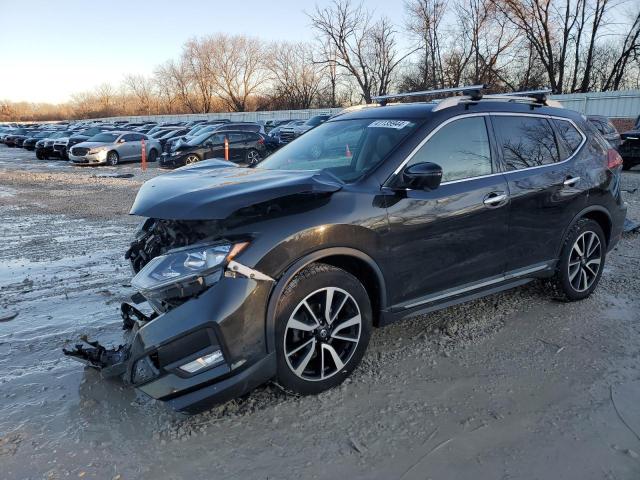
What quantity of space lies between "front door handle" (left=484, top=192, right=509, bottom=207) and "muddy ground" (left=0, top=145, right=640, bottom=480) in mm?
1025

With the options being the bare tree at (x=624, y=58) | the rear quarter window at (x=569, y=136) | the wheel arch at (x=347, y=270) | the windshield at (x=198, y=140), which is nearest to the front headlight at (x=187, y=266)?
the wheel arch at (x=347, y=270)

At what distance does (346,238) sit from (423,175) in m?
0.63

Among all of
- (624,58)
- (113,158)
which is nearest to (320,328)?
(113,158)

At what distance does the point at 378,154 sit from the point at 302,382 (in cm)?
163

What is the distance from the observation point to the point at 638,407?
2.96 m

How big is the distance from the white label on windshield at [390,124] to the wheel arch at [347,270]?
1098 millimetres

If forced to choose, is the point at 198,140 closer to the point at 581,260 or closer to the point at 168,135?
the point at 168,135

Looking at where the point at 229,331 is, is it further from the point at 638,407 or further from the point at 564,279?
the point at 564,279

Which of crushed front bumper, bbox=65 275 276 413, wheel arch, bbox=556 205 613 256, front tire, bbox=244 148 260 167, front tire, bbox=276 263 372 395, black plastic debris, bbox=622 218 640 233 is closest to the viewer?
crushed front bumper, bbox=65 275 276 413

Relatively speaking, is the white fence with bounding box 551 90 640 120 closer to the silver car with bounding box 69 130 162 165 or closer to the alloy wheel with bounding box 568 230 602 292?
the silver car with bounding box 69 130 162 165

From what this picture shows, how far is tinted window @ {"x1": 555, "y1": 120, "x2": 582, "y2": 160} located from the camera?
445cm

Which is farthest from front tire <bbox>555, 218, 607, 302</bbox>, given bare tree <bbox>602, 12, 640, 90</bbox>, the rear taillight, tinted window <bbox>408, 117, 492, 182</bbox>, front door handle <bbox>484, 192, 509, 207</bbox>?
bare tree <bbox>602, 12, 640, 90</bbox>

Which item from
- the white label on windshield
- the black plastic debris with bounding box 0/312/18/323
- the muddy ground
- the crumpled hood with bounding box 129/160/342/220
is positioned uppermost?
the white label on windshield

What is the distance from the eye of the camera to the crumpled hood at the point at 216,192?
108 inches
